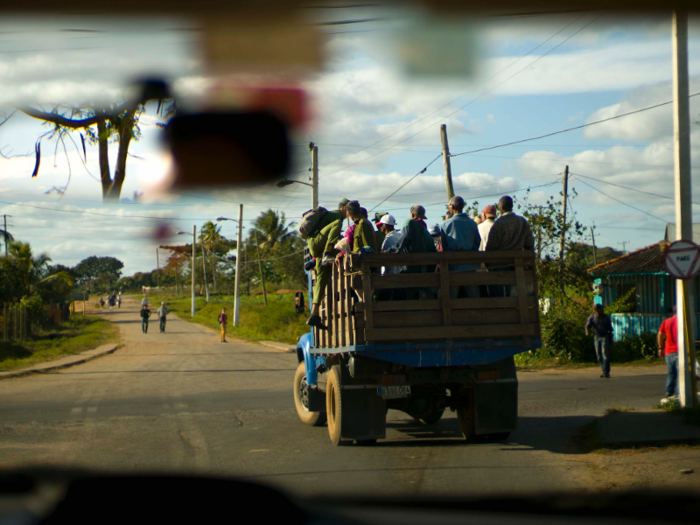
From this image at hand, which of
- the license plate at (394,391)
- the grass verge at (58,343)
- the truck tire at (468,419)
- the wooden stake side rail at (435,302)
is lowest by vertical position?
the grass verge at (58,343)

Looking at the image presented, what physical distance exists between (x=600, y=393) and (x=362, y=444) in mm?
6622

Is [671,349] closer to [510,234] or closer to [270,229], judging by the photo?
[510,234]

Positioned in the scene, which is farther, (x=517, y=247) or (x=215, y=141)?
(x=517, y=247)

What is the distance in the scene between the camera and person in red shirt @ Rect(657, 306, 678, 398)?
11289 millimetres

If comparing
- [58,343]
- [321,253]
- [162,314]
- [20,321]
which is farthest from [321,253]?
[162,314]

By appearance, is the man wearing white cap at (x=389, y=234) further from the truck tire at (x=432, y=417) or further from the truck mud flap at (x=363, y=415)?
the truck tire at (x=432, y=417)

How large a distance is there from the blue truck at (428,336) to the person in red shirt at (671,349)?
459 centimetres

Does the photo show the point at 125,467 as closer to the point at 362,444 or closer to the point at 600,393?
the point at 362,444

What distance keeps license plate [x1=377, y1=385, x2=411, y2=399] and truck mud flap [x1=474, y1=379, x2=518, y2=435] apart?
858 mm

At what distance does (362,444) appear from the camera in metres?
8.25

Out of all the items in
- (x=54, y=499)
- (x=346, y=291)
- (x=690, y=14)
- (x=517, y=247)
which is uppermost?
(x=690, y=14)

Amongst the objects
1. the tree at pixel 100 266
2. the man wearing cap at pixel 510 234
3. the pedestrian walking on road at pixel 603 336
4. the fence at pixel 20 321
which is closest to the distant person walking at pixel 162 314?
the fence at pixel 20 321

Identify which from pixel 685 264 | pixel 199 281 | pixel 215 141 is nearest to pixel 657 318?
pixel 685 264

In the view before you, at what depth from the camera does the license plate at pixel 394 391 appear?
303 inches
